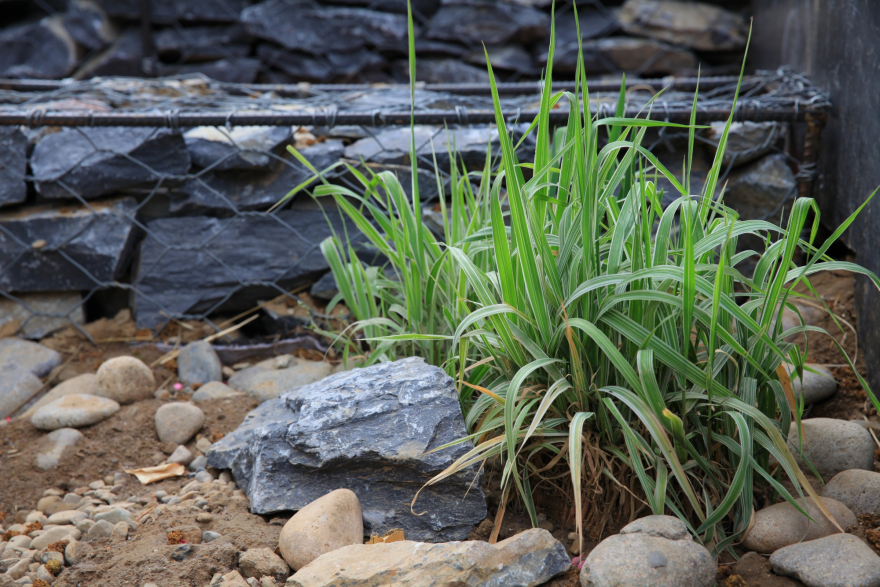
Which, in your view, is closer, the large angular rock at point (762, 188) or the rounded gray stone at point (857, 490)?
the rounded gray stone at point (857, 490)

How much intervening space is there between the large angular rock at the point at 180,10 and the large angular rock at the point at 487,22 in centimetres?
118

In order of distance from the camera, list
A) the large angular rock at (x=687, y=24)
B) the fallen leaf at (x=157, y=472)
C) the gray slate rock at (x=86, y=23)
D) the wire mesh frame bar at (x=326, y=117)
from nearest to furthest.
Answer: the fallen leaf at (x=157, y=472), the wire mesh frame bar at (x=326, y=117), the large angular rock at (x=687, y=24), the gray slate rock at (x=86, y=23)

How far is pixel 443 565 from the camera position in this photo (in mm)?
747

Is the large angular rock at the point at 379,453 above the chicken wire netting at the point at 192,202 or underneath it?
underneath

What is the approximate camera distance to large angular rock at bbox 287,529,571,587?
74 centimetres

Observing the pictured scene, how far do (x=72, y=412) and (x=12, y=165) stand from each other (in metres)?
0.84

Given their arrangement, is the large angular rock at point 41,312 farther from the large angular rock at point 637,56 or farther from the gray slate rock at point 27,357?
the large angular rock at point 637,56

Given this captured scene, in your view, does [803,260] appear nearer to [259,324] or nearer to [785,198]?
[785,198]

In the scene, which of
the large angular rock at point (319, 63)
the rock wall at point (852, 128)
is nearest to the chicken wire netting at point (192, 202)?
the rock wall at point (852, 128)

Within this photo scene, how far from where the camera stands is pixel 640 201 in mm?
870

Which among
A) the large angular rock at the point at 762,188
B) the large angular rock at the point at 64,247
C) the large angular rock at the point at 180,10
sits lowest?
the large angular rock at the point at 64,247

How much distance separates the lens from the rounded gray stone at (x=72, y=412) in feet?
4.37

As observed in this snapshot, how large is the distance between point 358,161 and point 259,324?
564 millimetres

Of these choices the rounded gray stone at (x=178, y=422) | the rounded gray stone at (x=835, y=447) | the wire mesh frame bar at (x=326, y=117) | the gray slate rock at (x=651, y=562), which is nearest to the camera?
the gray slate rock at (x=651, y=562)
